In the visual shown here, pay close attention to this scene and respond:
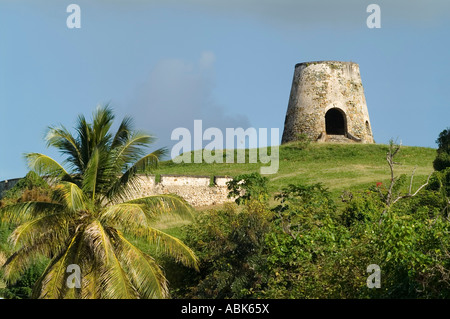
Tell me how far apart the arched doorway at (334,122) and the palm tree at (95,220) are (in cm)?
2866

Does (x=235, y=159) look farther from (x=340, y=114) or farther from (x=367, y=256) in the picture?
A: (x=367, y=256)

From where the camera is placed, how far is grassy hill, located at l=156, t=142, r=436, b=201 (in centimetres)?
3300

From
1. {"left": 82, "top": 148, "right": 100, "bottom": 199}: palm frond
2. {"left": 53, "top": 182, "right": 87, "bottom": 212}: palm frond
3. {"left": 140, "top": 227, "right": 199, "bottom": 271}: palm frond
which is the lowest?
{"left": 140, "top": 227, "right": 199, "bottom": 271}: palm frond

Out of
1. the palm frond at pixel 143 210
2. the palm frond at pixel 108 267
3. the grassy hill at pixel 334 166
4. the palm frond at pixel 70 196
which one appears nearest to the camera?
the palm frond at pixel 108 267

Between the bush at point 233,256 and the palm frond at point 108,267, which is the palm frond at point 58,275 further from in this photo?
the bush at point 233,256

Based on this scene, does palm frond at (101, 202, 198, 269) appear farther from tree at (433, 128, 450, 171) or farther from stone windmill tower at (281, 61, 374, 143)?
stone windmill tower at (281, 61, 374, 143)

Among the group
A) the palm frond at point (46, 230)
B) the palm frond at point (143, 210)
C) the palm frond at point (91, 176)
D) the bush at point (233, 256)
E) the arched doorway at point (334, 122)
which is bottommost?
the bush at point (233, 256)

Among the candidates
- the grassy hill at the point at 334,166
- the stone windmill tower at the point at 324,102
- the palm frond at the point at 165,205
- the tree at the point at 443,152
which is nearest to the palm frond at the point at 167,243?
the palm frond at the point at 165,205

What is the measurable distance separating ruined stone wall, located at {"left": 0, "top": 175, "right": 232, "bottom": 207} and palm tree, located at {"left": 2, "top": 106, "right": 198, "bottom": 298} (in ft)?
43.0

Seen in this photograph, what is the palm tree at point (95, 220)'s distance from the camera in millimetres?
16328

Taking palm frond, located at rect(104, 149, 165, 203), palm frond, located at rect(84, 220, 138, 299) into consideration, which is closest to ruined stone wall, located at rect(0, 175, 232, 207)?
Answer: palm frond, located at rect(104, 149, 165, 203)

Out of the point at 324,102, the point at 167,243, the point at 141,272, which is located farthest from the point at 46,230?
the point at 324,102

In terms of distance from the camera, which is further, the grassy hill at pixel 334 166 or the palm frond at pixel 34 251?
the grassy hill at pixel 334 166

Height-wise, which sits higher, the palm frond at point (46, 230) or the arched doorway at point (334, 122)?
the arched doorway at point (334, 122)
